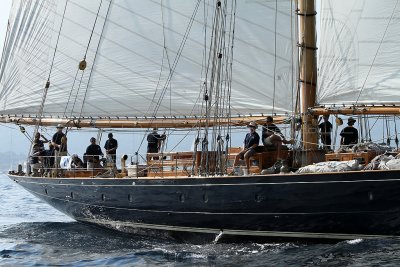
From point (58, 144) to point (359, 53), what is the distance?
10.6 m

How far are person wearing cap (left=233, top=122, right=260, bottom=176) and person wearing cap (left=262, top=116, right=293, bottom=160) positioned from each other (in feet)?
1.02

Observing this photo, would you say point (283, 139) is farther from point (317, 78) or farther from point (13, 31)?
point (13, 31)

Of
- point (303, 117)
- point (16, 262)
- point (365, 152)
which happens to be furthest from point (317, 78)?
point (16, 262)

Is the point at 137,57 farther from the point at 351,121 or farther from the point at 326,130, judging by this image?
the point at 351,121

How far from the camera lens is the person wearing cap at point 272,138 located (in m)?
21.9

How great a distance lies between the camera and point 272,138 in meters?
21.9

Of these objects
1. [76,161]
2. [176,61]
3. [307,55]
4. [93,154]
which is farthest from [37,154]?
[307,55]

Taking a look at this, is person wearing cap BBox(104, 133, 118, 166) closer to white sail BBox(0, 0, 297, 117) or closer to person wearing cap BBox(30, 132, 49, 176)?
white sail BBox(0, 0, 297, 117)

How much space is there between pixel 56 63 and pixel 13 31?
2.46 meters

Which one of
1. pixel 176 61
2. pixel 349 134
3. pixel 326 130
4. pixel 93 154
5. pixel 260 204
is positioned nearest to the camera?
pixel 260 204

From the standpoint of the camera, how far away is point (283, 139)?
73.5ft

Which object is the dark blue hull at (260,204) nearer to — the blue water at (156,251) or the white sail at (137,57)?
the blue water at (156,251)

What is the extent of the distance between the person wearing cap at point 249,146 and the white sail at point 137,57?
2285 mm

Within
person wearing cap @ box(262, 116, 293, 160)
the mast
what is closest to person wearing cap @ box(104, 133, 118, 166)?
person wearing cap @ box(262, 116, 293, 160)
